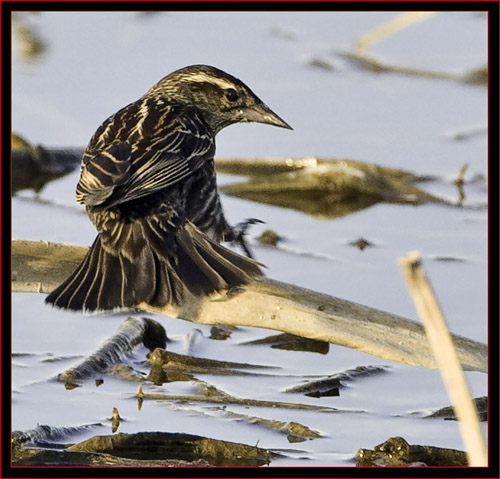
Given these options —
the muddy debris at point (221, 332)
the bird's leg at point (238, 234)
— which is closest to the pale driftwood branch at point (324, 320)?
the muddy debris at point (221, 332)

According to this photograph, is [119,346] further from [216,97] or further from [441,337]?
[441,337]

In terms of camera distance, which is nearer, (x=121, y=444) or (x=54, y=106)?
(x=121, y=444)

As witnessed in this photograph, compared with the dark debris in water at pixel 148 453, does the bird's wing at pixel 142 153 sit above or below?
above

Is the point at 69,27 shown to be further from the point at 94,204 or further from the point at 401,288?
the point at 94,204

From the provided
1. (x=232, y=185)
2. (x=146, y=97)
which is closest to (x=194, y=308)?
(x=146, y=97)

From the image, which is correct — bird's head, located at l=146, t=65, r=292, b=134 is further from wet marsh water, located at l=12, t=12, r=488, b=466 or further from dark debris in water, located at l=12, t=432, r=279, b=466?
dark debris in water, located at l=12, t=432, r=279, b=466

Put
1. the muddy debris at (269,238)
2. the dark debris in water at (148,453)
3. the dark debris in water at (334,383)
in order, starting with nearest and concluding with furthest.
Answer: the dark debris in water at (148,453), the dark debris in water at (334,383), the muddy debris at (269,238)

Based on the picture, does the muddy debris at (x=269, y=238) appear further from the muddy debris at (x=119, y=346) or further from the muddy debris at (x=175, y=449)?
the muddy debris at (x=175, y=449)
